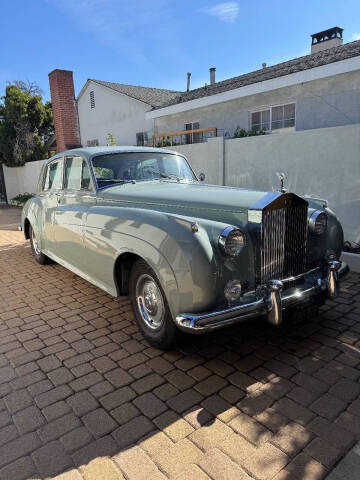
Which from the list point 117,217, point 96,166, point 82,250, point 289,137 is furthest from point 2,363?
point 289,137

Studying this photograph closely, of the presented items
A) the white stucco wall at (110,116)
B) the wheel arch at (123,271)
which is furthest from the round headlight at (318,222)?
the white stucco wall at (110,116)

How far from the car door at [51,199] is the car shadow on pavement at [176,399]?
140 cm

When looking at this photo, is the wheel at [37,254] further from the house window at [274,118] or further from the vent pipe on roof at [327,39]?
the vent pipe on roof at [327,39]

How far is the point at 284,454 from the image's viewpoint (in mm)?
1965

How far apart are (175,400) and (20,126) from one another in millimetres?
16759

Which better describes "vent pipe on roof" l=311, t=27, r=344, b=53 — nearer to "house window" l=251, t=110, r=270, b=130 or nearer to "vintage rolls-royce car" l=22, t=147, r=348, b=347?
"house window" l=251, t=110, r=270, b=130

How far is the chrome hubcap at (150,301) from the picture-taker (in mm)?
2932

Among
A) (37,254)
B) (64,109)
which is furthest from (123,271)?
(64,109)

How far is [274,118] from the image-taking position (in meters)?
9.68

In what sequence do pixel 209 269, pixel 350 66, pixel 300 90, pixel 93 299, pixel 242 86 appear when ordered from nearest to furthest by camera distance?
pixel 209 269
pixel 93 299
pixel 350 66
pixel 300 90
pixel 242 86

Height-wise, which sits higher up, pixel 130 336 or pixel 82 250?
pixel 82 250

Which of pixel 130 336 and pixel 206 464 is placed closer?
pixel 206 464

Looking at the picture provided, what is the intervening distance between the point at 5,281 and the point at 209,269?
157 inches

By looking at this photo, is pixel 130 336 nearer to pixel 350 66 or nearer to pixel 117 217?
pixel 117 217
